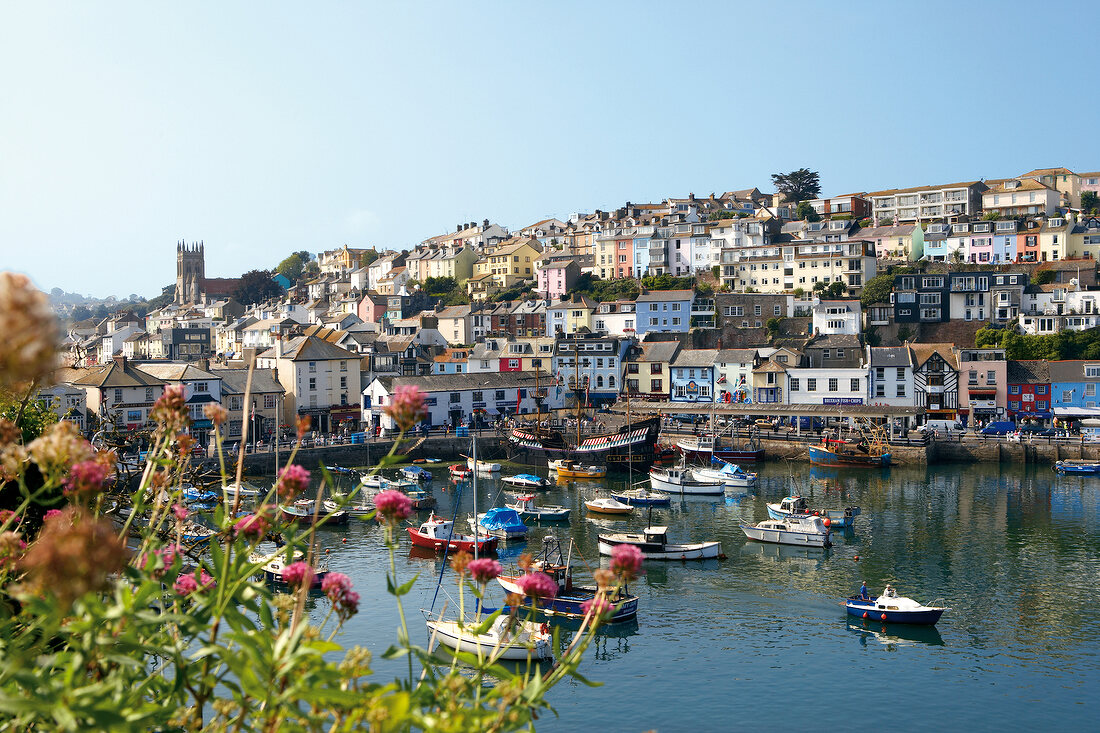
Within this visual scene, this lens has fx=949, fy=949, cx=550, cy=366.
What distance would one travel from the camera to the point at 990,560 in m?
30.1

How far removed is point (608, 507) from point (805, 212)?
7410 cm

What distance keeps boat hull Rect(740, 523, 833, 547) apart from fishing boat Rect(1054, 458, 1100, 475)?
67.9 feet

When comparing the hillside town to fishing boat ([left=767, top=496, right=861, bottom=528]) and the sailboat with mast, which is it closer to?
the sailboat with mast

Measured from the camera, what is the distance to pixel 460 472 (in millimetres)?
47062

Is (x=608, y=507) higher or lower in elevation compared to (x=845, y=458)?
lower

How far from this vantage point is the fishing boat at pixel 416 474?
45.4m

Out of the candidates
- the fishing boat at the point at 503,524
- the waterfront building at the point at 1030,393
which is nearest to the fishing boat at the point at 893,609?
the fishing boat at the point at 503,524

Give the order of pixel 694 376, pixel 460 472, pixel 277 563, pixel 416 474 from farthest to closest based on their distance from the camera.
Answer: pixel 694 376
pixel 460 472
pixel 416 474
pixel 277 563

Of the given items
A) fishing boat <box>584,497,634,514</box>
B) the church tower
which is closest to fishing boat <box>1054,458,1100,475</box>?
fishing boat <box>584,497,634,514</box>

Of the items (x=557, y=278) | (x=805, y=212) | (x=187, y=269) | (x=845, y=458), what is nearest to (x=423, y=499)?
(x=845, y=458)

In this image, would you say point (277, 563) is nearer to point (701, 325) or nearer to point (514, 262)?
point (701, 325)

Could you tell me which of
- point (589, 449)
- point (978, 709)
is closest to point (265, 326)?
point (589, 449)

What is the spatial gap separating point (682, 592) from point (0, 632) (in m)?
25.0

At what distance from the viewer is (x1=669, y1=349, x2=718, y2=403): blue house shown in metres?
66.0
